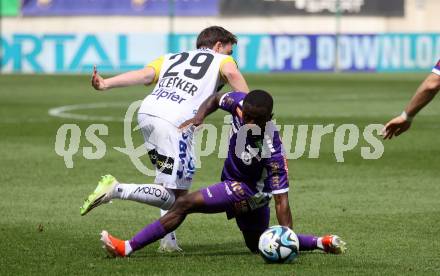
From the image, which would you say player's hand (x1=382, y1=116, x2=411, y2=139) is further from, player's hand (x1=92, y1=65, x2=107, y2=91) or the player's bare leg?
player's hand (x1=92, y1=65, x2=107, y2=91)

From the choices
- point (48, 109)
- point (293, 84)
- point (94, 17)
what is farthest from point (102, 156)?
point (94, 17)

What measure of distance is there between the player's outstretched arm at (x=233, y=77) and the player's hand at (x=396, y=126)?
7.14ft

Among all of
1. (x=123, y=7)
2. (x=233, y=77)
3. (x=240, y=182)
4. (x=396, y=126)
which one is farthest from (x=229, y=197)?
(x=123, y=7)

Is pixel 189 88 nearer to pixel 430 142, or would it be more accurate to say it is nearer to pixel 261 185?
pixel 261 185

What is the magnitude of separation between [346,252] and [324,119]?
628 inches

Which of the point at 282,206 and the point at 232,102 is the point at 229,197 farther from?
the point at 232,102

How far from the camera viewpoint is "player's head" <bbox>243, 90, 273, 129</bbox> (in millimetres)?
9578

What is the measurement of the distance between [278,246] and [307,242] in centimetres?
57

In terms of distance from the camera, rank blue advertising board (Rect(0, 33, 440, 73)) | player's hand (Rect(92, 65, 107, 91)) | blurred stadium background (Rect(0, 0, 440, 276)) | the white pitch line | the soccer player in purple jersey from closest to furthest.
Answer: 1. the soccer player in purple jersey
2. blurred stadium background (Rect(0, 0, 440, 276))
3. player's hand (Rect(92, 65, 107, 91))
4. the white pitch line
5. blue advertising board (Rect(0, 33, 440, 73))

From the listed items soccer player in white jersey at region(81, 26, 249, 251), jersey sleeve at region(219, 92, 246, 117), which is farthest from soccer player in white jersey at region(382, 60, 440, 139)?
soccer player in white jersey at region(81, 26, 249, 251)

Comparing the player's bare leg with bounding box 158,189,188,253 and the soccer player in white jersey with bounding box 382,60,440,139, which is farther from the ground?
the soccer player in white jersey with bounding box 382,60,440,139

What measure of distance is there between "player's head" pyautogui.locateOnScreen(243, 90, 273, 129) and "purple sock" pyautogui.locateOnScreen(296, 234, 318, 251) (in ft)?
3.85

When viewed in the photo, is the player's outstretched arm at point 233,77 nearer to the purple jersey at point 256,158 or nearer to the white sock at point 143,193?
the purple jersey at point 256,158

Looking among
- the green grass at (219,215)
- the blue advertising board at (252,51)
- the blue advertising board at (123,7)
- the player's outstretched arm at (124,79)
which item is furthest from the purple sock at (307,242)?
the blue advertising board at (123,7)
